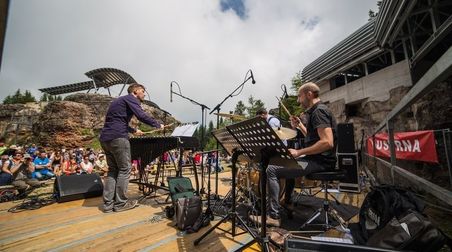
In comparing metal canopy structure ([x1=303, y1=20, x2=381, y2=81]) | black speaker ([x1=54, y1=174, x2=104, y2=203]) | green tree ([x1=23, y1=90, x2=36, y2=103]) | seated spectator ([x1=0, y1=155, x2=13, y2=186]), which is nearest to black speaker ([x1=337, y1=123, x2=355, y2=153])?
black speaker ([x1=54, y1=174, x2=104, y2=203])

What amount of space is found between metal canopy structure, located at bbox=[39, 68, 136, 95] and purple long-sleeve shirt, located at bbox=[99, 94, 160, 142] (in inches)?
1140

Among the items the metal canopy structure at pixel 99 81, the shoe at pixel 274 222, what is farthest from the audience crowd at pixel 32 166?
the metal canopy structure at pixel 99 81

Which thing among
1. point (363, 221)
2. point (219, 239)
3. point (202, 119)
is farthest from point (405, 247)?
point (202, 119)

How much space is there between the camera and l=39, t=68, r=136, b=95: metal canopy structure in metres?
29.2

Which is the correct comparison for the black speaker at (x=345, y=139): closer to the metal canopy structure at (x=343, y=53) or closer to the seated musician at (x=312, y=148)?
the seated musician at (x=312, y=148)

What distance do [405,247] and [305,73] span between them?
21044mm

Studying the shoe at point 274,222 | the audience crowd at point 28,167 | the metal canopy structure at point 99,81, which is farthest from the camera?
the metal canopy structure at point 99,81

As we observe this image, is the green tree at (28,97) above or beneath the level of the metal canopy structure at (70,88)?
above

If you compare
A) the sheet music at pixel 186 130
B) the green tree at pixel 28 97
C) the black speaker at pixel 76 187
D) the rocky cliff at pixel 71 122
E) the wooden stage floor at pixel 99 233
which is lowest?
the wooden stage floor at pixel 99 233

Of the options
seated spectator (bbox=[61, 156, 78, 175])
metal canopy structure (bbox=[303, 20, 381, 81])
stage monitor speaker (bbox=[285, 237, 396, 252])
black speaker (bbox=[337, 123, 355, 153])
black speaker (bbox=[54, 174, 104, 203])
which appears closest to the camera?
stage monitor speaker (bbox=[285, 237, 396, 252])

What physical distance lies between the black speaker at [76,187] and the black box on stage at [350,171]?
15.8 feet

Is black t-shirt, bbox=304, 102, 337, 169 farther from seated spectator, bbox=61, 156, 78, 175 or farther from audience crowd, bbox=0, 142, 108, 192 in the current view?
seated spectator, bbox=61, 156, 78, 175

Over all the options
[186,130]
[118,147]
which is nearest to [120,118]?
[118,147]

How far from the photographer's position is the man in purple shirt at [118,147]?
3477 mm
